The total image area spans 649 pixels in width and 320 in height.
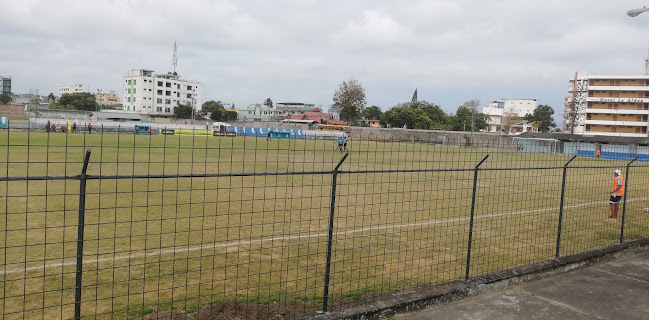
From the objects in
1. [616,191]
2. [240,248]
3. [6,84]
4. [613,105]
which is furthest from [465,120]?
[6,84]

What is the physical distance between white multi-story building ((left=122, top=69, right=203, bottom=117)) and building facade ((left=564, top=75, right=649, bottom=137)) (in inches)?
3189

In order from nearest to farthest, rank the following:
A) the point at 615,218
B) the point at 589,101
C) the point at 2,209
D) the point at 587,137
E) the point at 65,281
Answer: the point at 65,281, the point at 2,209, the point at 615,218, the point at 587,137, the point at 589,101

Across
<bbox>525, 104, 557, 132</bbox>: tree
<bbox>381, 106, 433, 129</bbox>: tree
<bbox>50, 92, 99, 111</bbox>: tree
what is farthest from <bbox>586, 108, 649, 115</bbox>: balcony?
<bbox>50, 92, 99, 111</bbox>: tree

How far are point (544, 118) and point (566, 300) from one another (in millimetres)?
129997

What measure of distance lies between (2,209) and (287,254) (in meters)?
7.11

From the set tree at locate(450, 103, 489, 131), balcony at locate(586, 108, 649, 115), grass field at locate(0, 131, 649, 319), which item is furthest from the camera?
tree at locate(450, 103, 489, 131)

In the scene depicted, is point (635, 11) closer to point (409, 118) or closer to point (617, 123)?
point (617, 123)

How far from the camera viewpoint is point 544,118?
12331cm

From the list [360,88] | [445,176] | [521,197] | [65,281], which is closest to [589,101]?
[360,88]

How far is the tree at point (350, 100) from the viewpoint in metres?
99.5

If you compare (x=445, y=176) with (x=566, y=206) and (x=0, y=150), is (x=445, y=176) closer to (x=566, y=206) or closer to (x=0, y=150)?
(x=566, y=206)

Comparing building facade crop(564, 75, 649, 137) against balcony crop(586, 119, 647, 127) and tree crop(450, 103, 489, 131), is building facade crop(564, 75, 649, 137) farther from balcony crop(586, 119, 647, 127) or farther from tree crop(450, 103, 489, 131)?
tree crop(450, 103, 489, 131)

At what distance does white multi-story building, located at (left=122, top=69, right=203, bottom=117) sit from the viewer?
11206 cm

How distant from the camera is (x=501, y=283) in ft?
20.8
